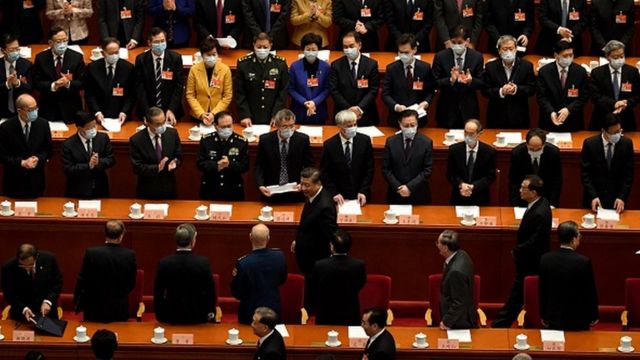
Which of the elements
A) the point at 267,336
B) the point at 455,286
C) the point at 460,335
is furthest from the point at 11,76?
the point at 460,335

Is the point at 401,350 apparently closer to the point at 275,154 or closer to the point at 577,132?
the point at 275,154

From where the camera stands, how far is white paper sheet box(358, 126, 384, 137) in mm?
15211

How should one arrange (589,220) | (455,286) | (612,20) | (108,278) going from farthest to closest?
1. (612,20)
2. (589,220)
3. (108,278)
4. (455,286)

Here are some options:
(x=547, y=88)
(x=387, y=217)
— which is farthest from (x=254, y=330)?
(x=547, y=88)

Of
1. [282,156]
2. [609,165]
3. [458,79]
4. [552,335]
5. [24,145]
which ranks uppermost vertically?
[458,79]

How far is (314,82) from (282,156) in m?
1.49

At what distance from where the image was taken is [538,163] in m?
13.9

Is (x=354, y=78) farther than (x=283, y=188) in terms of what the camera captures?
Yes

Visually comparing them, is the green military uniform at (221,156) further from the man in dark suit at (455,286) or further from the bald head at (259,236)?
the man in dark suit at (455,286)

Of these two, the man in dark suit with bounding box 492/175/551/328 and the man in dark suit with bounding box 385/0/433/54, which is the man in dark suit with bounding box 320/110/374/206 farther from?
the man in dark suit with bounding box 385/0/433/54

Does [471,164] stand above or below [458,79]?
below

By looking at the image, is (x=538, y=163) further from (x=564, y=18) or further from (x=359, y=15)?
(x=359, y=15)

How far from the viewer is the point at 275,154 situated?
46.2 feet

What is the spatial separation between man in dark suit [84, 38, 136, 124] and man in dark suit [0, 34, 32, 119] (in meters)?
0.65
